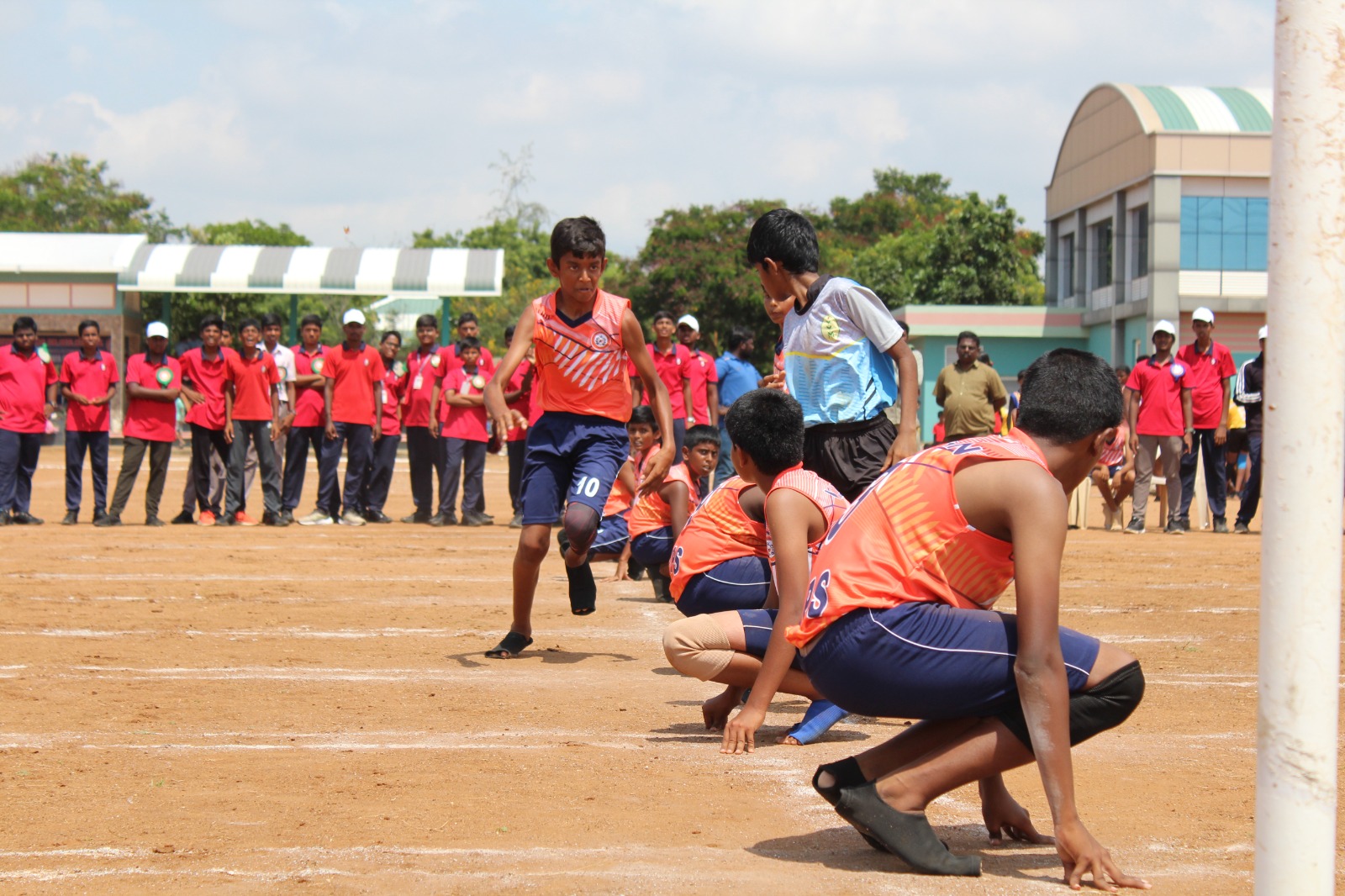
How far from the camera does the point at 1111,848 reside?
4016 mm

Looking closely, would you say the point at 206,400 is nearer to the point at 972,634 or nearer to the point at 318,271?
the point at 972,634

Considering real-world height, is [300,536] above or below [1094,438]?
below

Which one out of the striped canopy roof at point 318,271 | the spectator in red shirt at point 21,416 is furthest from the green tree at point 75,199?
the spectator in red shirt at point 21,416

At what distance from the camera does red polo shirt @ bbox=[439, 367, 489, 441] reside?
54.7ft

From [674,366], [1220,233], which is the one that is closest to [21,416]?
[674,366]

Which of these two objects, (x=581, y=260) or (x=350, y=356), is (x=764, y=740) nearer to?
(x=581, y=260)

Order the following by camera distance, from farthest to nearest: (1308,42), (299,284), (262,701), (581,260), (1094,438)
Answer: (299,284)
(581,260)
(262,701)
(1094,438)
(1308,42)

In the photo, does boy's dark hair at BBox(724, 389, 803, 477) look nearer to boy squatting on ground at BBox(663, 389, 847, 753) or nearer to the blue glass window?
boy squatting on ground at BBox(663, 389, 847, 753)

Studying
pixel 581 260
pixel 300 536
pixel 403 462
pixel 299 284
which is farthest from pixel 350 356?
pixel 299 284

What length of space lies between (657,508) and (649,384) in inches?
45.3

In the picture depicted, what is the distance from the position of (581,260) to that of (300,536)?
27.9ft

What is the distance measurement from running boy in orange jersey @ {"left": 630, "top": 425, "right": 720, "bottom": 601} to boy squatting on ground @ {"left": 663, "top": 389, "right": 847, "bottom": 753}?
2.54 m

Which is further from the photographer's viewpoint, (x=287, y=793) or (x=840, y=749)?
(x=840, y=749)

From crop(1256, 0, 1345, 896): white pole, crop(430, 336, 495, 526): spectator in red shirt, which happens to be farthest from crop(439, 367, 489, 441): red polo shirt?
crop(1256, 0, 1345, 896): white pole
